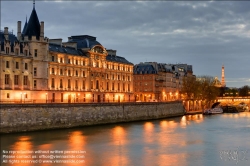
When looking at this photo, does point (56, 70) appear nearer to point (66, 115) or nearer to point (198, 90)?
point (66, 115)

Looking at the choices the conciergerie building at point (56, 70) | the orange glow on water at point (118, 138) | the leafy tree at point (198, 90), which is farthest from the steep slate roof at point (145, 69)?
the orange glow on water at point (118, 138)

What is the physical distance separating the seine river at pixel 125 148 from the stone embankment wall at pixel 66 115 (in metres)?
1.86

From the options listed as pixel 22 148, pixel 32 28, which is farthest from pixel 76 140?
pixel 32 28

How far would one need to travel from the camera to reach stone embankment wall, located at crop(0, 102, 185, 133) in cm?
4362

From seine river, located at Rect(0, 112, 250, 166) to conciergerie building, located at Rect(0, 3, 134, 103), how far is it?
34.0 feet

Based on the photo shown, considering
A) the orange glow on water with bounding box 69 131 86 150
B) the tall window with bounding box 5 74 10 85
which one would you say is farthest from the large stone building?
the orange glow on water with bounding box 69 131 86 150

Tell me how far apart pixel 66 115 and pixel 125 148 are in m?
18.0

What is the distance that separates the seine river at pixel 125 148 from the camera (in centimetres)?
2892

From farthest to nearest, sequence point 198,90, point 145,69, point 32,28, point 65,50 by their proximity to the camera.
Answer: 1. point 145,69
2. point 198,90
3. point 65,50
4. point 32,28

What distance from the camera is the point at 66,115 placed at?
168 ft

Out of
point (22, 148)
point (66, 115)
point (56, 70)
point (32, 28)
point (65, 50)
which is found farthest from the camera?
point (65, 50)

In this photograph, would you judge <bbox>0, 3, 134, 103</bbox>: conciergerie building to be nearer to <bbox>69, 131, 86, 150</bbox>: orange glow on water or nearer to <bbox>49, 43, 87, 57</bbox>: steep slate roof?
<bbox>49, 43, 87, 57</bbox>: steep slate roof

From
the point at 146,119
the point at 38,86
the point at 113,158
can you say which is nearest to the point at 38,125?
the point at 38,86

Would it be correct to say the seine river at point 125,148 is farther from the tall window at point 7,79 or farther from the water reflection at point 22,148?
the tall window at point 7,79
